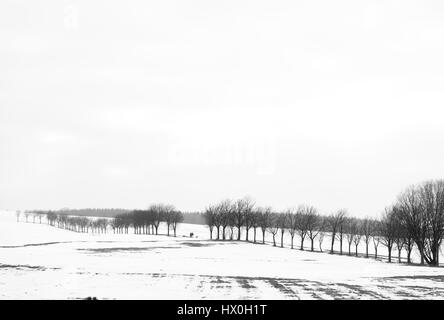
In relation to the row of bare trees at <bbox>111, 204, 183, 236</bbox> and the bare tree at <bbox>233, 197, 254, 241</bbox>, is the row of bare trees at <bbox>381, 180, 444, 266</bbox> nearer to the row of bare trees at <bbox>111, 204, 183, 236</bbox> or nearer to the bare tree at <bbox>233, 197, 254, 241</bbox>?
the bare tree at <bbox>233, 197, 254, 241</bbox>

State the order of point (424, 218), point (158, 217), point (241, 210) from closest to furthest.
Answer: point (424, 218) → point (241, 210) → point (158, 217)

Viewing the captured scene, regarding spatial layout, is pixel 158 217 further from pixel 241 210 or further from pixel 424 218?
pixel 424 218

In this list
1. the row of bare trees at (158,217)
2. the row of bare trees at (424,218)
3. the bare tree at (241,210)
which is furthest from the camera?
the row of bare trees at (158,217)

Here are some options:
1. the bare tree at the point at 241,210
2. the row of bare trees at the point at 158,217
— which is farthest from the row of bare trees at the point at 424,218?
the row of bare trees at the point at 158,217

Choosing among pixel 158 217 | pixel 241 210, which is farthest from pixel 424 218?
pixel 158 217

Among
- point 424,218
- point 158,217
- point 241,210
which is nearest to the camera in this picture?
point 424,218

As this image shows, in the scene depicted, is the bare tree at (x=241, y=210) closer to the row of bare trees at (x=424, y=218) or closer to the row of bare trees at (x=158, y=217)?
the row of bare trees at (x=158, y=217)

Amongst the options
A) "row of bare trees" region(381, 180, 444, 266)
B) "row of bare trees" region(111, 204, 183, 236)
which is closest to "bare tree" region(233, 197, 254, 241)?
"row of bare trees" region(111, 204, 183, 236)

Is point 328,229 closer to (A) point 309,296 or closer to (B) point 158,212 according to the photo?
(B) point 158,212

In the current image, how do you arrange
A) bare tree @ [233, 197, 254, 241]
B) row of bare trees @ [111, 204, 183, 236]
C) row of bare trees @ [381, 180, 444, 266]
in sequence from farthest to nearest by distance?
row of bare trees @ [111, 204, 183, 236], bare tree @ [233, 197, 254, 241], row of bare trees @ [381, 180, 444, 266]

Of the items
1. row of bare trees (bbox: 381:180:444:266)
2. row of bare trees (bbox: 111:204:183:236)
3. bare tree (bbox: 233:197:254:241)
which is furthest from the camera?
row of bare trees (bbox: 111:204:183:236)

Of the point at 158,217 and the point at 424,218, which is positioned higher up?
the point at 424,218
